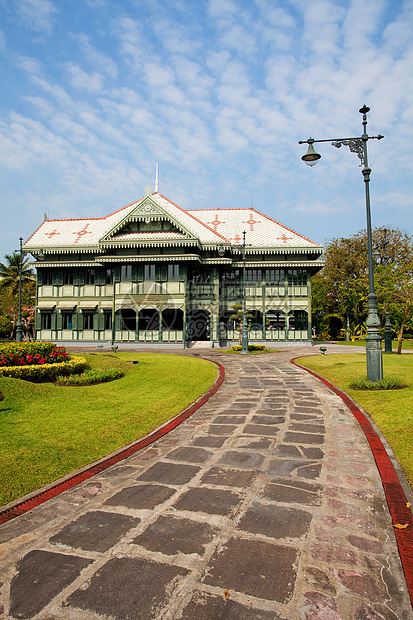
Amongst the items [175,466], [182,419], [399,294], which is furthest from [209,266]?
[175,466]

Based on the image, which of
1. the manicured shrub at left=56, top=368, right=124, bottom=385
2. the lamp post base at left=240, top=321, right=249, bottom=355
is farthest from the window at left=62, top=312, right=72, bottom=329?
the manicured shrub at left=56, top=368, right=124, bottom=385

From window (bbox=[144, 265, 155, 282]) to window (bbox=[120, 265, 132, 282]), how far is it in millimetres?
1396

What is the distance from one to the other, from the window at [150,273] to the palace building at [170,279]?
0.08 m

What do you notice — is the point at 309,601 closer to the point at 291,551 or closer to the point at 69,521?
the point at 291,551

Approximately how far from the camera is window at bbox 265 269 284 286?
33125mm

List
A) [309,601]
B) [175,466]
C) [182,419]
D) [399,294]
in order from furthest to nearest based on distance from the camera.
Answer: [399,294] → [182,419] → [175,466] → [309,601]

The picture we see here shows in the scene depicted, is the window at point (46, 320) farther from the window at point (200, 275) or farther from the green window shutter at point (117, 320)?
the window at point (200, 275)

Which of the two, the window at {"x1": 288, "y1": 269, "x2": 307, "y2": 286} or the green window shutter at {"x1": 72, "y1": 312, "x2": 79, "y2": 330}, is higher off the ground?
the window at {"x1": 288, "y1": 269, "x2": 307, "y2": 286}

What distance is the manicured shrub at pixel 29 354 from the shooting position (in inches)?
461

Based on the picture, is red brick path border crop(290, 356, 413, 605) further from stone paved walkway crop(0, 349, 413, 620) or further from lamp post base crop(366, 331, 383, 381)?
lamp post base crop(366, 331, 383, 381)

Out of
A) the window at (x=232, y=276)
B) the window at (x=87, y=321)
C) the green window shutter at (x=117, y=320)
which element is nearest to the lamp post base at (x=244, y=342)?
the window at (x=232, y=276)

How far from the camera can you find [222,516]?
13.4 feet

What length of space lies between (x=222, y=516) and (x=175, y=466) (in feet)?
5.45

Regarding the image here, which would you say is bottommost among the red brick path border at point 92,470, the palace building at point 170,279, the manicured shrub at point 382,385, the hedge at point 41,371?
the red brick path border at point 92,470
